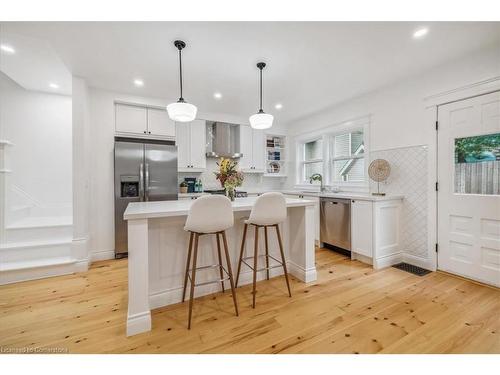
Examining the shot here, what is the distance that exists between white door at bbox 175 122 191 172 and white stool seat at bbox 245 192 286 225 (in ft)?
7.81

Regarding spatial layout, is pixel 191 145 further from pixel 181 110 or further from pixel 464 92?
pixel 464 92

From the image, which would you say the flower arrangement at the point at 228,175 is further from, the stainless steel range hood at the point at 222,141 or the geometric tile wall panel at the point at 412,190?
the geometric tile wall panel at the point at 412,190

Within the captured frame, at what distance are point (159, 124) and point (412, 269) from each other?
4.26 metres

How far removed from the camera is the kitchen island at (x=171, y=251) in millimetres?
1629

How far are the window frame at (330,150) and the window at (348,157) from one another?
1.7 inches

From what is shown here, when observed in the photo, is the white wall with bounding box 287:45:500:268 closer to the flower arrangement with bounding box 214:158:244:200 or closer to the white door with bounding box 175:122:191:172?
the flower arrangement with bounding box 214:158:244:200

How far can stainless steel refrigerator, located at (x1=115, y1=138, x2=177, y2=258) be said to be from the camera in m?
3.19

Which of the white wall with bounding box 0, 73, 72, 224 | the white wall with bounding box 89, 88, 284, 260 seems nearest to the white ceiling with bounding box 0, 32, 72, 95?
the white wall with bounding box 0, 73, 72, 224

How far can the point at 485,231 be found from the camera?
7.50 ft

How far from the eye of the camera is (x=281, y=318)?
1787mm

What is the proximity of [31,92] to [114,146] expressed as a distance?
171cm

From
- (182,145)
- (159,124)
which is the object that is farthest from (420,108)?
(159,124)
